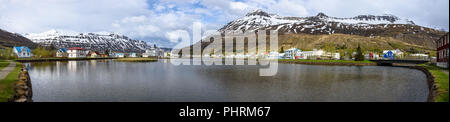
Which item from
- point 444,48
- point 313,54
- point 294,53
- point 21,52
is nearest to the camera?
point 444,48

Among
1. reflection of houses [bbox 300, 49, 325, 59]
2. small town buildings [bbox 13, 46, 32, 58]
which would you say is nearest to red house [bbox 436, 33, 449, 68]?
reflection of houses [bbox 300, 49, 325, 59]

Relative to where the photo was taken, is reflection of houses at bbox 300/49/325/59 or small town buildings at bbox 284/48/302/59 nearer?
reflection of houses at bbox 300/49/325/59

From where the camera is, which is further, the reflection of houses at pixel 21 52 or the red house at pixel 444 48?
the reflection of houses at pixel 21 52

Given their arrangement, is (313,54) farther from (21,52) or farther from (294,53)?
(21,52)

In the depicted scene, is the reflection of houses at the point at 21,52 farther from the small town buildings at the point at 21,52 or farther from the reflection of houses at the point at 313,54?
the reflection of houses at the point at 313,54

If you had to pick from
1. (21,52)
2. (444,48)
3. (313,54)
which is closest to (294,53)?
(313,54)

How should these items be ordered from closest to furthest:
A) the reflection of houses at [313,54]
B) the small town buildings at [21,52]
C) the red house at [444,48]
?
the red house at [444,48] → the small town buildings at [21,52] → the reflection of houses at [313,54]

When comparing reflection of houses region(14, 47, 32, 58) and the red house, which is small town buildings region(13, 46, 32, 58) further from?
the red house

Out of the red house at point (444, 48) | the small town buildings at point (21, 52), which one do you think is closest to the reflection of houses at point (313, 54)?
the red house at point (444, 48)

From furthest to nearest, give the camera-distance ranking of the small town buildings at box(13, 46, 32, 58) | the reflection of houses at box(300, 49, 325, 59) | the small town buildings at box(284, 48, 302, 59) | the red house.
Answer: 1. the small town buildings at box(284, 48, 302, 59)
2. the reflection of houses at box(300, 49, 325, 59)
3. the small town buildings at box(13, 46, 32, 58)
4. the red house

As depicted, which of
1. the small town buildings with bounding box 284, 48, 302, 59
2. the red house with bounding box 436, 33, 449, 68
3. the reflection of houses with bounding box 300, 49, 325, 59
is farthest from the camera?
the small town buildings with bounding box 284, 48, 302, 59

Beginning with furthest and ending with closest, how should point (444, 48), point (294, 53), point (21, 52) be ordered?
1. point (294, 53)
2. point (21, 52)
3. point (444, 48)
